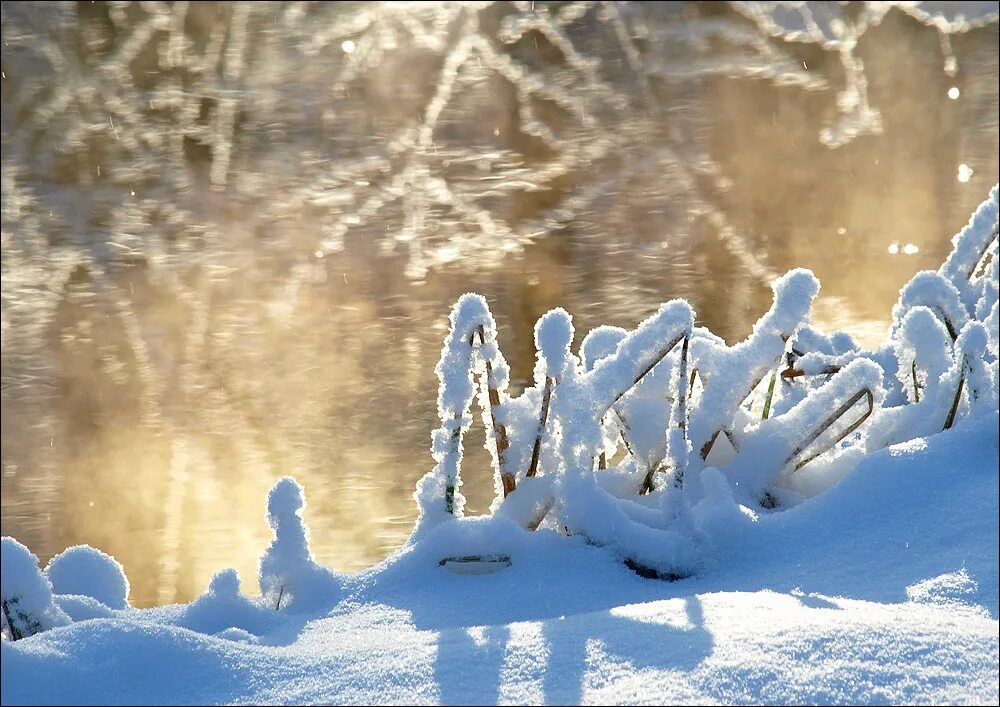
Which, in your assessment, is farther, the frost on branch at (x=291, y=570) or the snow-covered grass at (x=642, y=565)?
the frost on branch at (x=291, y=570)

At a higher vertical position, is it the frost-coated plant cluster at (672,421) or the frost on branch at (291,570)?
the frost-coated plant cluster at (672,421)

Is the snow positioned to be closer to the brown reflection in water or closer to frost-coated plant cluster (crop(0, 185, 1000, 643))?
frost-coated plant cluster (crop(0, 185, 1000, 643))

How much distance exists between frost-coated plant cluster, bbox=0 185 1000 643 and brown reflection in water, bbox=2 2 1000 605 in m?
1.68

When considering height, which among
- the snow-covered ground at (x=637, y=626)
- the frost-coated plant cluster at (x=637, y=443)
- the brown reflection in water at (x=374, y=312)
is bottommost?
the snow-covered ground at (x=637, y=626)

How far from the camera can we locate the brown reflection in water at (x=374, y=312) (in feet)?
9.86

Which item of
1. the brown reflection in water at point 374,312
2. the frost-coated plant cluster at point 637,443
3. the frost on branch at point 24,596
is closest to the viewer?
the frost on branch at point 24,596

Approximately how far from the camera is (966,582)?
0.80 metres

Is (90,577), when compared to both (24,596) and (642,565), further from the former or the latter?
(642,565)

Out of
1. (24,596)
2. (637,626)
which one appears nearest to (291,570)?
(24,596)

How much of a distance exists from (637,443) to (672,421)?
108 millimetres

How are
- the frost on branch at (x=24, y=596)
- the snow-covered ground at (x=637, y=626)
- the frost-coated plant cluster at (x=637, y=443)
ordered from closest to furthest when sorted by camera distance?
the snow-covered ground at (x=637, y=626) < the frost on branch at (x=24, y=596) < the frost-coated plant cluster at (x=637, y=443)

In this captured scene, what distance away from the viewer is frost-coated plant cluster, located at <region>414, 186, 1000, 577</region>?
0.99 metres

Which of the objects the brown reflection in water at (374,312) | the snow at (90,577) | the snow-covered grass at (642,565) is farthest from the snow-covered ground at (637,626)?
the brown reflection in water at (374,312)

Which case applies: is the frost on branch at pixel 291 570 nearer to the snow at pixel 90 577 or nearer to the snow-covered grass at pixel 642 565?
the snow-covered grass at pixel 642 565
